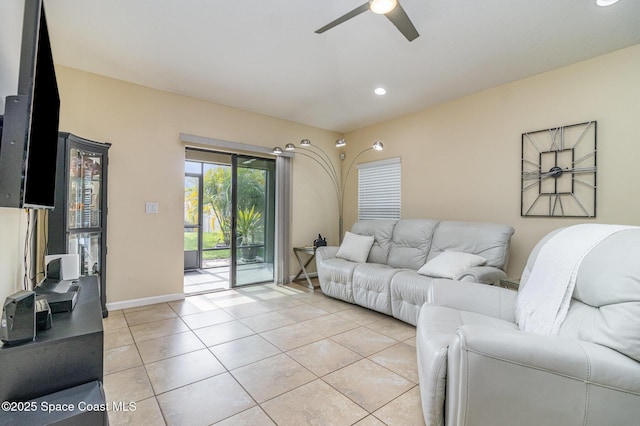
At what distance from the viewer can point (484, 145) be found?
133 inches

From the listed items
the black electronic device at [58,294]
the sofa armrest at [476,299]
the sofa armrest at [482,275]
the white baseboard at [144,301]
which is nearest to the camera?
the black electronic device at [58,294]

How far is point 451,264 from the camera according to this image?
2.78 m

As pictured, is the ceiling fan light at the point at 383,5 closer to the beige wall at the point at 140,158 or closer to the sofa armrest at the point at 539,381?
the sofa armrest at the point at 539,381

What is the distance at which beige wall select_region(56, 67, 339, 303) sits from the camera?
3.05m

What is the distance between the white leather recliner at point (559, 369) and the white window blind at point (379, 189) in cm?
310

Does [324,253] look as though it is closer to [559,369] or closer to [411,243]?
[411,243]

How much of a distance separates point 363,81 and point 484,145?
1.61 meters

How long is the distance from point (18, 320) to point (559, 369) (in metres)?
1.92

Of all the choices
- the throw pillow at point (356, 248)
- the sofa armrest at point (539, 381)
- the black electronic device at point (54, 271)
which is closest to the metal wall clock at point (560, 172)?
the throw pillow at point (356, 248)

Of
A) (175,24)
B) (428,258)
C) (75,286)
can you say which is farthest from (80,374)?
(428,258)

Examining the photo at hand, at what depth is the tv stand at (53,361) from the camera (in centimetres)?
94

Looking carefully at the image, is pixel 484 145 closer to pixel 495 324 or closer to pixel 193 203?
pixel 495 324

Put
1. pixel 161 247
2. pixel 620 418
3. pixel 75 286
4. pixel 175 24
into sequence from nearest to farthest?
1. pixel 620 418
2. pixel 75 286
3. pixel 175 24
4. pixel 161 247

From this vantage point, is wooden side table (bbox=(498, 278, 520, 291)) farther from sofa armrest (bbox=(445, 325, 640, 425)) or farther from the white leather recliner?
sofa armrest (bbox=(445, 325, 640, 425))
